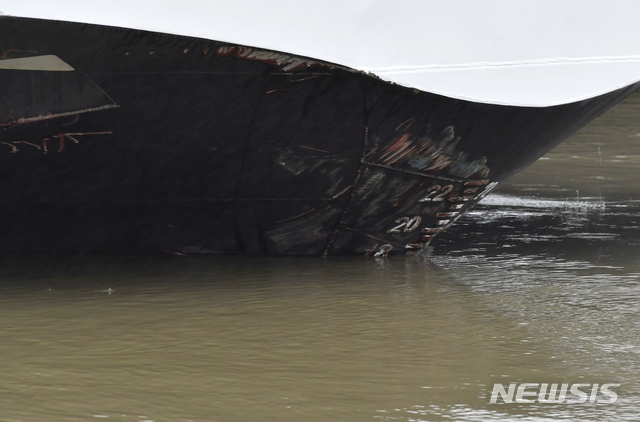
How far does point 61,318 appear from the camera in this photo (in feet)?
8.68

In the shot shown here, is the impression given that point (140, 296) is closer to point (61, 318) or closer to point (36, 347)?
point (61, 318)

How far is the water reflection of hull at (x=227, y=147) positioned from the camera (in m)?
2.97

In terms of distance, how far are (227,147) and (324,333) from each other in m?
1.07

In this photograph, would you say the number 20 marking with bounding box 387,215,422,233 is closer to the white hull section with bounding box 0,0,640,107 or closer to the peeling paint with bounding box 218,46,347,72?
the white hull section with bounding box 0,0,640,107

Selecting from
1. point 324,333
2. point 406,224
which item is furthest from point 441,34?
point 324,333

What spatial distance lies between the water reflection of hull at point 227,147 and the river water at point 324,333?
15 centimetres

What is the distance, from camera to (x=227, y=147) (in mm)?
3279

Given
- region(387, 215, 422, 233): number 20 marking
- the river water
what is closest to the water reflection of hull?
region(387, 215, 422, 233): number 20 marking

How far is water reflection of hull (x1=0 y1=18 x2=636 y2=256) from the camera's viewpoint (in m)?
2.97

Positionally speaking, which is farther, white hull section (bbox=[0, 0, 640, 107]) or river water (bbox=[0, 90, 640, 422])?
white hull section (bbox=[0, 0, 640, 107])

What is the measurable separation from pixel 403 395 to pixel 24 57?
172 cm

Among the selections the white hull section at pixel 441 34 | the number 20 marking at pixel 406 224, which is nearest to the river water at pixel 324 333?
the number 20 marking at pixel 406 224

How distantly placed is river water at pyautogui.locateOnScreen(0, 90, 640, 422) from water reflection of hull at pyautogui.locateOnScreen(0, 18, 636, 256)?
148 mm

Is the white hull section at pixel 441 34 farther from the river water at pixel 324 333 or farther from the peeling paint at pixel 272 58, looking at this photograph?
the river water at pixel 324 333
